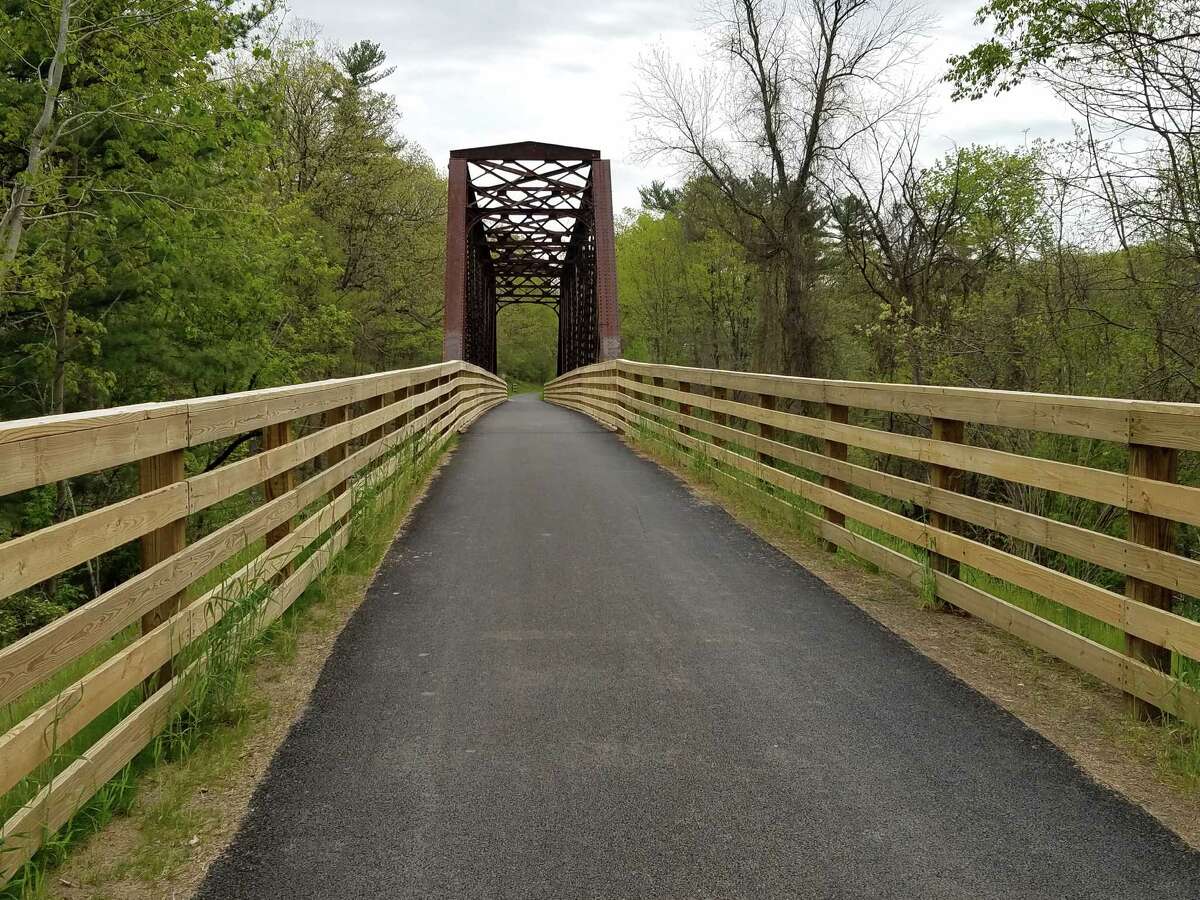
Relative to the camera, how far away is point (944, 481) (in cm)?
468

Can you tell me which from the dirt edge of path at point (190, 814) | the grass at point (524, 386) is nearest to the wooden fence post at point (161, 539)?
the dirt edge of path at point (190, 814)

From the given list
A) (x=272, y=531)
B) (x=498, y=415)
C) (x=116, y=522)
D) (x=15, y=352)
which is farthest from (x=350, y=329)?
(x=116, y=522)

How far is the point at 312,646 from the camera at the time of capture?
4164mm

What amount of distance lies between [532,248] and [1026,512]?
Answer: 35.8 metres

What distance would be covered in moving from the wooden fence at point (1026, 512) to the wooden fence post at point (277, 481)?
334cm

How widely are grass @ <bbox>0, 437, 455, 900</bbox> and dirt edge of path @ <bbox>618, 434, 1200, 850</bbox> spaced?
2.91 metres

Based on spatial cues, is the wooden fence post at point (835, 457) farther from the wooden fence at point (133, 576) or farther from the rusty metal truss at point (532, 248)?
the rusty metal truss at point (532, 248)

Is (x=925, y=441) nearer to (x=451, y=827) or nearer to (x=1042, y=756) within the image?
(x=1042, y=756)

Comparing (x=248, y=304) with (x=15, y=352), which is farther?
(x=248, y=304)

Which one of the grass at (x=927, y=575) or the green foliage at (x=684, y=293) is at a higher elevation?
the green foliage at (x=684, y=293)

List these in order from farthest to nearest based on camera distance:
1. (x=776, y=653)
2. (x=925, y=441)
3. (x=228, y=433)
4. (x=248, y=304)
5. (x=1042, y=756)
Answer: (x=248, y=304) < (x=925, y=441) < (x=776, y=653) < (x=228, y=433) < (x=1042, y=756)

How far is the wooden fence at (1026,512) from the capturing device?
3.07 metres

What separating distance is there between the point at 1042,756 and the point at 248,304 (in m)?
13.9

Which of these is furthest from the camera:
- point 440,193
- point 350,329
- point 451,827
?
point 440,193
